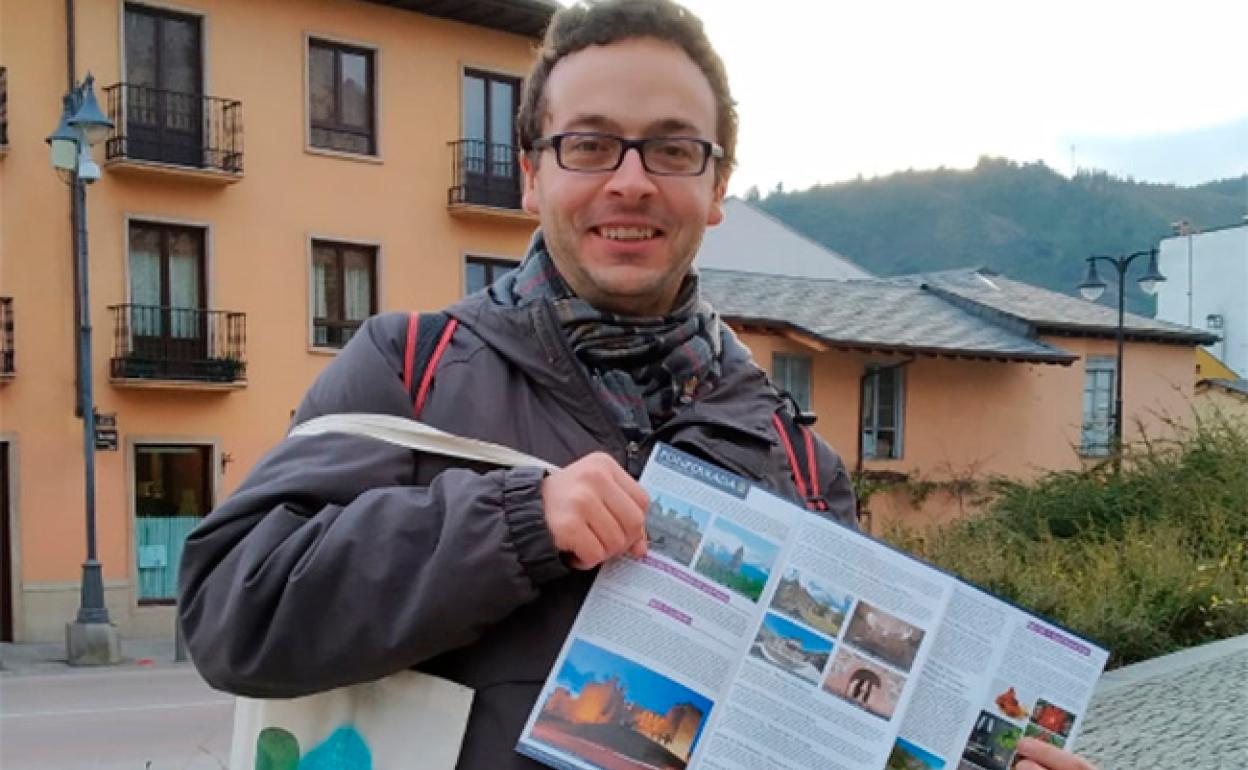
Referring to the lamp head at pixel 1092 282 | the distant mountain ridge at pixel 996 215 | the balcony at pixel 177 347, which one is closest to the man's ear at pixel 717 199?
the balcony at pixel 177 347

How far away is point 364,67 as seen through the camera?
1783 centimetres

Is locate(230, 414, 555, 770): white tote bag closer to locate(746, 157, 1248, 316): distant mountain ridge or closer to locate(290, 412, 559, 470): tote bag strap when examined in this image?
locate(290, 412, 559, 470): tote bag strap

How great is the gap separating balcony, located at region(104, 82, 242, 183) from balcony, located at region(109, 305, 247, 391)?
196 centimetres

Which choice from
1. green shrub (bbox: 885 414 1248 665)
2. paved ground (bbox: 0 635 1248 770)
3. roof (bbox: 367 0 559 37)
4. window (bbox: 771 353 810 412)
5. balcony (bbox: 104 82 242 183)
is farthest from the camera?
window (bbox: 771 353 810 412)

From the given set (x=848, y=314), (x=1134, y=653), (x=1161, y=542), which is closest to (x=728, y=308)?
(x=848, y=314)

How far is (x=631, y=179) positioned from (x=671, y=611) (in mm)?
563

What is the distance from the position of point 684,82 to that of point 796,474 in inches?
23.1

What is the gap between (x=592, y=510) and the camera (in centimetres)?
127

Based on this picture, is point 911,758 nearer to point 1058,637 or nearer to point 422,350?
point 1058,637

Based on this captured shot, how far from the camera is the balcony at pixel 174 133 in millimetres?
15383

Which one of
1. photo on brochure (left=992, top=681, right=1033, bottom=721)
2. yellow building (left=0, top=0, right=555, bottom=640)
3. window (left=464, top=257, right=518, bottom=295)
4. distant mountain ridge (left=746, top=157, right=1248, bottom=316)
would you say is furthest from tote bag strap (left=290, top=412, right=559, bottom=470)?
distant mountain ridge (left=746, top=157, right=1248, bottom=316)

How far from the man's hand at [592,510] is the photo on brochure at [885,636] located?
0.33 metres

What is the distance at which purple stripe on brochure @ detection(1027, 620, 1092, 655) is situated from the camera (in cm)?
145

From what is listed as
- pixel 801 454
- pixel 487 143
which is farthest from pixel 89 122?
pixel 801 454
